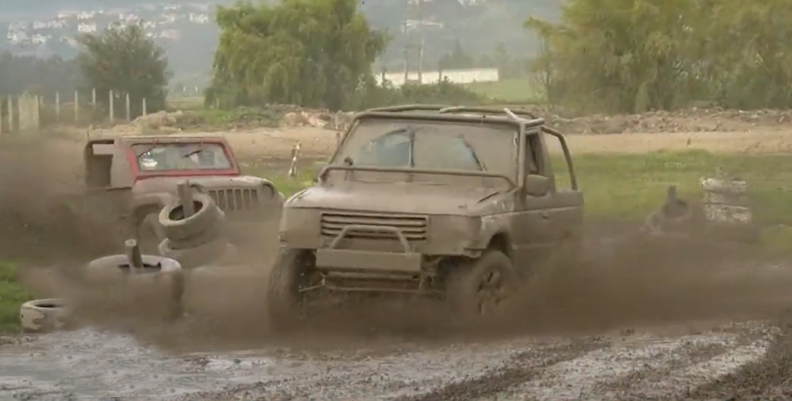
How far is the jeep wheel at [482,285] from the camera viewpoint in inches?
438

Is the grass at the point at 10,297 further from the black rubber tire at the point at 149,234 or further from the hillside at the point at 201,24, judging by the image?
the hillside at the point at 201,24

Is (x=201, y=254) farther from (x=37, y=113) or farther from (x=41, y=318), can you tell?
(x=37, y=113)

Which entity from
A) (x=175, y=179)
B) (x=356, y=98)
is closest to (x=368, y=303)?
(x=175, y=179)

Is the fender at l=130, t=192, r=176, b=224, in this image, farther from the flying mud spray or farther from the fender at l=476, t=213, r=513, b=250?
the fender at l=476, t=213, r=513, b=250

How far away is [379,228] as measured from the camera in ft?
36.2

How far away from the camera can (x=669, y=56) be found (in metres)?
54.3

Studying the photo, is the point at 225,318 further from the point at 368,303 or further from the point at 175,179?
the point at 175,179

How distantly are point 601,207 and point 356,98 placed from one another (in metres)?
38.1

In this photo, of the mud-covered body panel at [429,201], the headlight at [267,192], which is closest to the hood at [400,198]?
the mud-covered body panel at [429,201]

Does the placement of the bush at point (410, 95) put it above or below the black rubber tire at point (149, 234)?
below

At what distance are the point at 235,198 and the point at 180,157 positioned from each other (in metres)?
1.20

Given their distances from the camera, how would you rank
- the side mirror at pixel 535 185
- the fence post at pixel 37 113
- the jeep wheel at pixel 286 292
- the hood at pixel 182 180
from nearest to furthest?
1. the jeep wheel at pixel 286 292
2. the side mirror at pixel 535 185
3. the hood at pixel 182 180
4. the fence post at pixel 37 113

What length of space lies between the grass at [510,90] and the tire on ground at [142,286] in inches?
1793

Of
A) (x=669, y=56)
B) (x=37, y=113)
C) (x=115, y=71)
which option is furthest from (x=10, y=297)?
(x=115, y=71)
